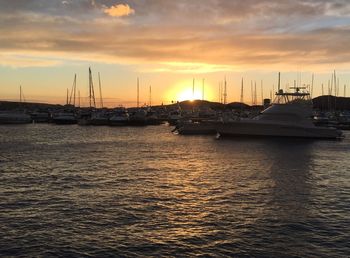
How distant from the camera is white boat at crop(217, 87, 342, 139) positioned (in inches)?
3009

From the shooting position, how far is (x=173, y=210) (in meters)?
22.3

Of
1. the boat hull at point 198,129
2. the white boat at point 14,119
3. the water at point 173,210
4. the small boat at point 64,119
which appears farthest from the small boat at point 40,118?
the water at point 173,210

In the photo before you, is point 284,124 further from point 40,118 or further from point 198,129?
point 40,118

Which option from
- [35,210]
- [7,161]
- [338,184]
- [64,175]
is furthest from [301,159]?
[35,210]

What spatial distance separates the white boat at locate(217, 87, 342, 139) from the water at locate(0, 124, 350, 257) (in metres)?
35.8

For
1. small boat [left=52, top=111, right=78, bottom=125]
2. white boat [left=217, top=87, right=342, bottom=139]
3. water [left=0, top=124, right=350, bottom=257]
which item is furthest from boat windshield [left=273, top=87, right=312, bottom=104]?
small boat [left=52, top=111, right=78, bottom=125]

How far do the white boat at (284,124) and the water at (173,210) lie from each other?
117ft

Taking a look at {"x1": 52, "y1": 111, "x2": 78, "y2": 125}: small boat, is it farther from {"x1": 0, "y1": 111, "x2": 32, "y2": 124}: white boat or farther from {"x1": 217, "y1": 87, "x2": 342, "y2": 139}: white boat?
{"x1": 217, "y1": 87, "x2": 342, "y2": 139}: white boat

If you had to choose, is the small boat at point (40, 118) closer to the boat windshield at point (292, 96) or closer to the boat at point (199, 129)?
the boat at point (199, 129)

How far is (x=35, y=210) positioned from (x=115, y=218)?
4.07m

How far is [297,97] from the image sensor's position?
80125 mm

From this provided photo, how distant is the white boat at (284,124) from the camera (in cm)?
7644

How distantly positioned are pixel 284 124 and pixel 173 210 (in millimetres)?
57432

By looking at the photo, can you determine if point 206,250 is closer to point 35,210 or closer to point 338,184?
point 35,210
